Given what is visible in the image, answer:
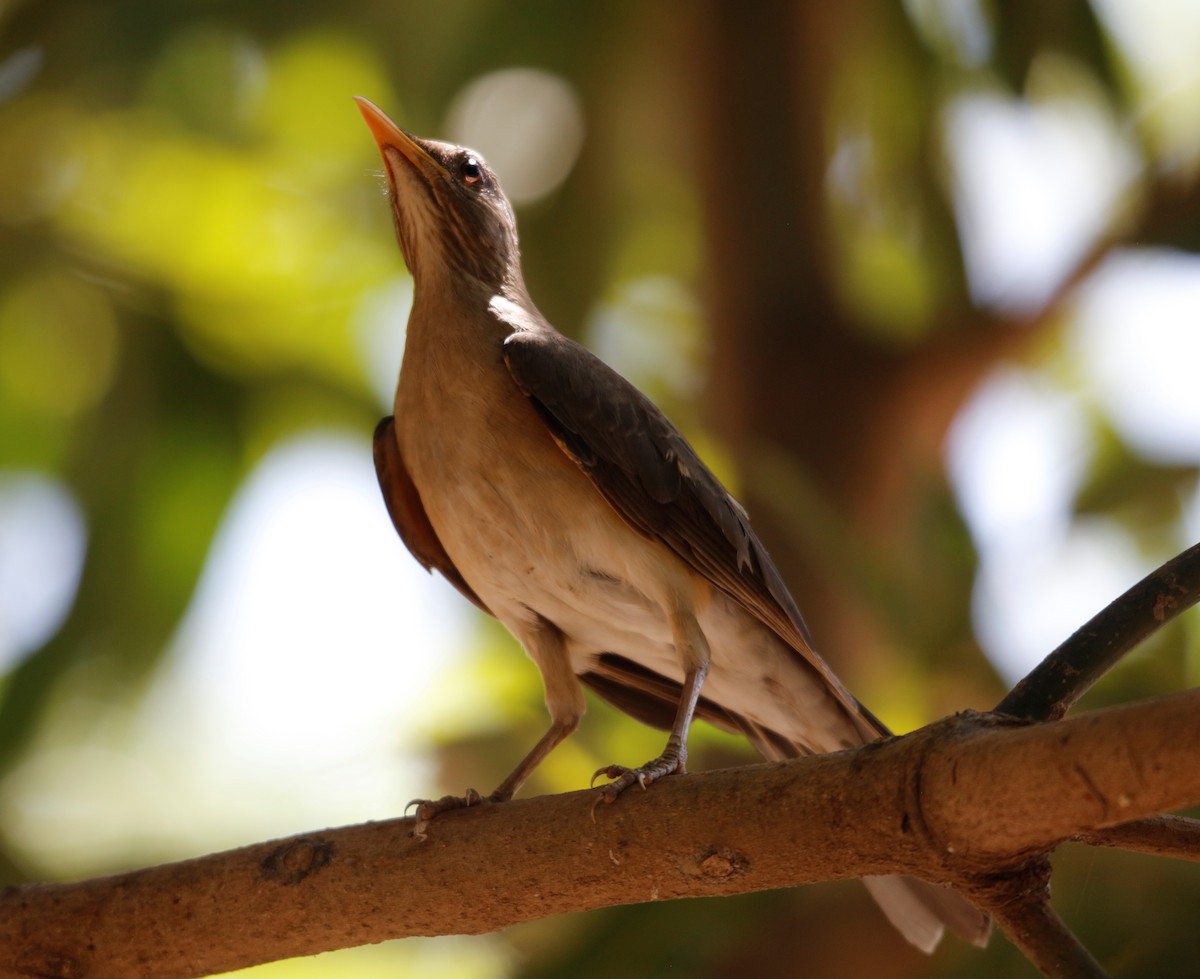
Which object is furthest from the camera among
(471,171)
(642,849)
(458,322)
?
(471,171)

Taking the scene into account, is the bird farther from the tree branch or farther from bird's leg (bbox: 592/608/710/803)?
the tree branch

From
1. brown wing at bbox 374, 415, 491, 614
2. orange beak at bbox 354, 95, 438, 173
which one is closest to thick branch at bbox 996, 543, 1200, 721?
brown wing at bbox 374, 415, 491, 614

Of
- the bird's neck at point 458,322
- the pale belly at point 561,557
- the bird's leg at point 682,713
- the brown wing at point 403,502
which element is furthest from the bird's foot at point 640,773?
the bird's neck at point 458,322

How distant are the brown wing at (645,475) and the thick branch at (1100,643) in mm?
1455

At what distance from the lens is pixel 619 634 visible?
15.2ft

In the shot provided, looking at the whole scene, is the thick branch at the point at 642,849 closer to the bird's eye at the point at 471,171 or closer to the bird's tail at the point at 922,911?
the bird's tail at the point at 922,911

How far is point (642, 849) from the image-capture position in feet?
10.2

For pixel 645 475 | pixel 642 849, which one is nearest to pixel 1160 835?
pixel 642 849

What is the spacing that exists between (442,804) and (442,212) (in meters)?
2.44

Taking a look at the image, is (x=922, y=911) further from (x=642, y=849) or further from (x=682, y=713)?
(x=642, y=849)

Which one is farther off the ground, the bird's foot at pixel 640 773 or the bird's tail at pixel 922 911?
the bird's foot at pixel 640 773

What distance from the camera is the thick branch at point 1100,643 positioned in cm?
275

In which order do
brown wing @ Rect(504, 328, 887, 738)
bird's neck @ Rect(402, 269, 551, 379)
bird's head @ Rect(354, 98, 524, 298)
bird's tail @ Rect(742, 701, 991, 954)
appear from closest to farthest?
bird's tail @ Rect(742, 701, 991, 954), brown wing @ Rect(504, 328, 887, 738), bird's neck @ Rect(402, 269, 551, 379), bird's head @ Rect(354, 98, 524, 298)

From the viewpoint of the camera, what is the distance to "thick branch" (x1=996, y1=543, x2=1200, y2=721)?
275cm
